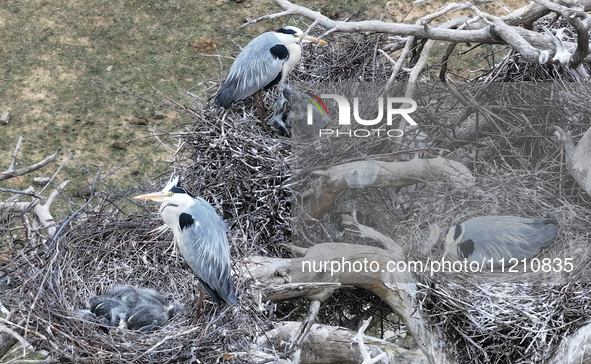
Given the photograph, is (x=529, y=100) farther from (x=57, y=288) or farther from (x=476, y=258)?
(x=57, y=288)

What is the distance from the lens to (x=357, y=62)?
4.50 meters

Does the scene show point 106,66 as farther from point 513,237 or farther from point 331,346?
point 513,237

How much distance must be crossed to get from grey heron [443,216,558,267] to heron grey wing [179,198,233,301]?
1.05 m

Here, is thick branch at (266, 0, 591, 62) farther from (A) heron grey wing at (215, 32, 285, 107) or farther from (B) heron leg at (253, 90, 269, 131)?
(B) heron leg at (253, 90, 269, 131)

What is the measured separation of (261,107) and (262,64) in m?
0.23

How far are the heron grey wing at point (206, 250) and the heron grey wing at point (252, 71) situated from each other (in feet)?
3.44

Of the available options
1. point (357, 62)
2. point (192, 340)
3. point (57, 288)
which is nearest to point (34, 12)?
point (357, 62)

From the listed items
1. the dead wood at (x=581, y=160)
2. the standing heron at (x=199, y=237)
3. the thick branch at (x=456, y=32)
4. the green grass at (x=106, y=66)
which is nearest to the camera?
the standing heron at (x=199, y=237)

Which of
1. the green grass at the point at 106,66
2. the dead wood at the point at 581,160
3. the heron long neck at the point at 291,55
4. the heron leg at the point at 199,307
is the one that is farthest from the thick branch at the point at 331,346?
the green grass at the point at 106,66

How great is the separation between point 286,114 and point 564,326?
5.88 feet

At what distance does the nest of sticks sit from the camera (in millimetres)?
3010

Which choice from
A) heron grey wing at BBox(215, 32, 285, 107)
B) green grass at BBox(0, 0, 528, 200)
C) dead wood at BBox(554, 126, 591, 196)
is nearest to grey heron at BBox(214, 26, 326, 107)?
heron grey wing at BBox(215, 32, 285, 107)

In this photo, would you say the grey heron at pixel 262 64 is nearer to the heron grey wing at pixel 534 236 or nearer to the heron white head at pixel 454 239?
the heron white head at pixel 454 239

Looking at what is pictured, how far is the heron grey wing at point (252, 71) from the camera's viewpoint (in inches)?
149
